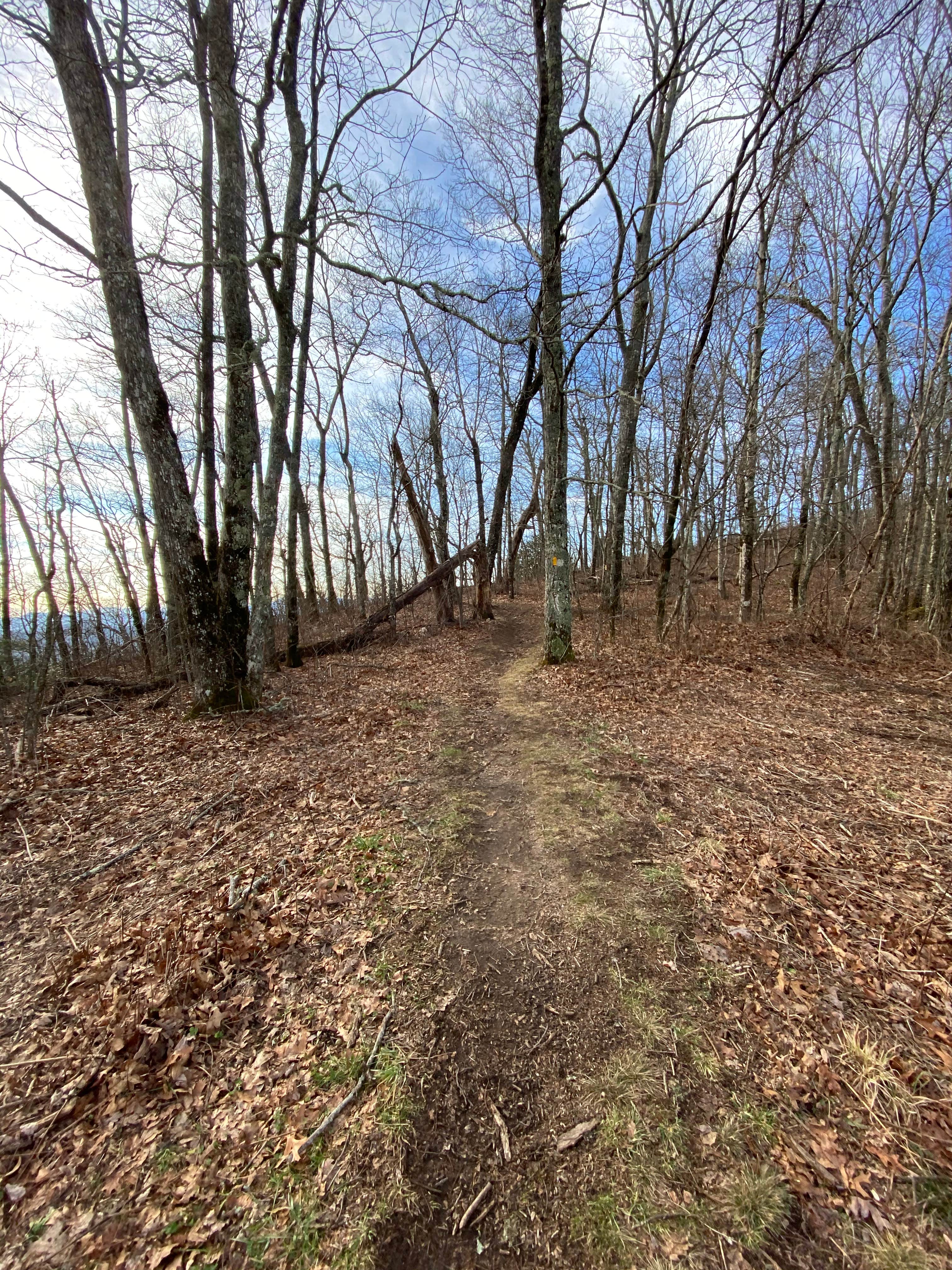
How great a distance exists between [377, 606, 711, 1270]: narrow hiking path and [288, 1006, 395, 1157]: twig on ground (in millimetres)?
211

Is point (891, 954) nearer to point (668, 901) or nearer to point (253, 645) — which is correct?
point (668, 901)

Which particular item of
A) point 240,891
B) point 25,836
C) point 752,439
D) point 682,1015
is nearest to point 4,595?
point 25,836

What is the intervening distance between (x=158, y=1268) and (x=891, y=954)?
136 inches

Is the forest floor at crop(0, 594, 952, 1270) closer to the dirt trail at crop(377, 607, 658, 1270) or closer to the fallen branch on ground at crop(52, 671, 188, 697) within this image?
the dirt trail at crop(377, 607, 658, 1270)

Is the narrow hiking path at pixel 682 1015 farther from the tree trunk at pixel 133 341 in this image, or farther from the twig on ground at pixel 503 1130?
the tree trunk at pixel 133 341

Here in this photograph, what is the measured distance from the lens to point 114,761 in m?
5.52

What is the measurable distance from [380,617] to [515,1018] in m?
12.2

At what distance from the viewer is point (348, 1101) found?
2113 millimetres

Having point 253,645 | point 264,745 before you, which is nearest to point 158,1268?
point 264,745

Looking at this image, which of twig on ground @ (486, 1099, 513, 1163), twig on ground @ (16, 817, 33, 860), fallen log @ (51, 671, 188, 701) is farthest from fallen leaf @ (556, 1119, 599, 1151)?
fallen log @ (51, 671, 188, 701)

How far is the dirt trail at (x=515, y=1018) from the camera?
1.75m

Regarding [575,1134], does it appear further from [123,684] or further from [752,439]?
[752,439]

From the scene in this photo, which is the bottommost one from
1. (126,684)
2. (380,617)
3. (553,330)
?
(126,684)

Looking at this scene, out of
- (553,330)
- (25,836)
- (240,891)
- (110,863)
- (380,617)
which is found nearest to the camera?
(240,891)
